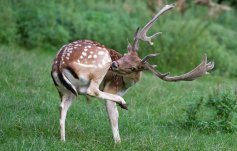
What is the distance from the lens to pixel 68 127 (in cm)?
759

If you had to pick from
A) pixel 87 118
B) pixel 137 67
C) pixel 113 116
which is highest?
pixel 137 67

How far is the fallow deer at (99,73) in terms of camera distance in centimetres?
651

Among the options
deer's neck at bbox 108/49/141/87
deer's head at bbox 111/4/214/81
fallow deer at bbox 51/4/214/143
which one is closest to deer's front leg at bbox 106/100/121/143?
fallow deer at bbox 51/4/214/143

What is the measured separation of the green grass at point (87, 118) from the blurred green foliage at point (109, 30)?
2634 mm

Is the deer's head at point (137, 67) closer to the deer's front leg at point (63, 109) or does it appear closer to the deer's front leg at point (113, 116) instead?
the deer's front leg at point (113, 116)

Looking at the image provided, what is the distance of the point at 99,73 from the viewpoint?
6.63m

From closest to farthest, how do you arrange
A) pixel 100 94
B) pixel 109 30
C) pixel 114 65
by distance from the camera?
pixel 100 94 → pixel 114 65 → pixel 109 30

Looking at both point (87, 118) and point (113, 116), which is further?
point (87, 118)

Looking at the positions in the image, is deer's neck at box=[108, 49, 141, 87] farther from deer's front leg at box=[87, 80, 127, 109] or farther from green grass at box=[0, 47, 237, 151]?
green grass at box=[0, 47, 237, 151]

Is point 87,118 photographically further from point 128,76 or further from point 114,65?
point 114,65

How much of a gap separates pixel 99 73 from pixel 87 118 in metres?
1.69

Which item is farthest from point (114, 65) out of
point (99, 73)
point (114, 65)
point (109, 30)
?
point (109, 30)

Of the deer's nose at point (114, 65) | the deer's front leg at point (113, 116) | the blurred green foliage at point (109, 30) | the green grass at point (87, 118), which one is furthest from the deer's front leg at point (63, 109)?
the blurred green foliage at point (109, 30)

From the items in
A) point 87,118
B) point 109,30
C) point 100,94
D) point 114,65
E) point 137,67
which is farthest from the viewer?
point 109,30
